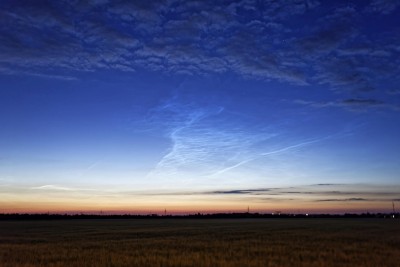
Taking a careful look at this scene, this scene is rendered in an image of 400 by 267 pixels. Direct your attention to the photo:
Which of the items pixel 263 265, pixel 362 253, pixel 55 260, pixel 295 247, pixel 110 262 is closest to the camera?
pixel 263 265

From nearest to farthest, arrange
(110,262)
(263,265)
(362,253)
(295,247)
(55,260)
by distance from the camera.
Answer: (263,265) < (110,262) < (55,260) < (362,253) < (295,247)

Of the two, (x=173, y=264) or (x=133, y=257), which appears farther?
(x=133, y=257)

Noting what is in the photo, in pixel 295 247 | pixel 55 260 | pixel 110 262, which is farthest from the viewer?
pixel 295 247

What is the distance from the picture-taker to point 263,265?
19453 mm

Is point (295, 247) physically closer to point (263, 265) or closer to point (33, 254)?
point (263, 265)

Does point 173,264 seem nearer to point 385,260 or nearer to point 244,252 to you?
point 244,252

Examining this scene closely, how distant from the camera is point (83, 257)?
23.1m

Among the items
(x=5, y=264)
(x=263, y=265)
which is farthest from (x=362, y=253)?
(x=5, y=264)

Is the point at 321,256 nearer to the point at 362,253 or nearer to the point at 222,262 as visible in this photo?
the point at 362,253

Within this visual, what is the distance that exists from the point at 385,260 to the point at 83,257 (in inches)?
563

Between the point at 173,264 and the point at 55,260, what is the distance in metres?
6.16

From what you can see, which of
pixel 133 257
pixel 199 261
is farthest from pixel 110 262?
pixel 199 261

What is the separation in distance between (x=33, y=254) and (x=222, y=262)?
11211mm

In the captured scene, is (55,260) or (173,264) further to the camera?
(55,260)
